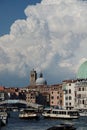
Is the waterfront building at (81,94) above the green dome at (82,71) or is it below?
below

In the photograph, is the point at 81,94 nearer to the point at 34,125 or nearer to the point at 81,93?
the point at 81,93

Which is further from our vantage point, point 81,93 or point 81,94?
point 81,93

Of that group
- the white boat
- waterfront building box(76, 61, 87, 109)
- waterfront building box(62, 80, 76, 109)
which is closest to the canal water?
the white boat

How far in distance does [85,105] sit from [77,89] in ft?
24.6

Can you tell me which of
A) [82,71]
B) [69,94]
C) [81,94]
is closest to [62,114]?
[81,94]

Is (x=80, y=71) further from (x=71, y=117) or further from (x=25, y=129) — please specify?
(x=25, y=129)

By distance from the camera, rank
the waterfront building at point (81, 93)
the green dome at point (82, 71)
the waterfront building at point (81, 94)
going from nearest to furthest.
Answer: the waterfront building at point (81, 93)
the waterfront building at point (81, 94)
the green dome at point (82, 71)

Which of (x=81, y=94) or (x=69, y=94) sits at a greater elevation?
(x=69, y=94)

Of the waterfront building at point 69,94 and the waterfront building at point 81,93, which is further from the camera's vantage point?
the waterfront building at point 69,94

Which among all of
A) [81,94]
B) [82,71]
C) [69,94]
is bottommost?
[81,94]

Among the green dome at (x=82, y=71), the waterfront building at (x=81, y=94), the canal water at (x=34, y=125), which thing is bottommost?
the canal water at (x=34, y=125)

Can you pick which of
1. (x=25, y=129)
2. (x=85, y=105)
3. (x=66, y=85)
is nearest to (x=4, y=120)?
(x=25, y=129)

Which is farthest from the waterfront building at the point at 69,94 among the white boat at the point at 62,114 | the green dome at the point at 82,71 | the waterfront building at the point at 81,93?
the white boat at the point at 62,114

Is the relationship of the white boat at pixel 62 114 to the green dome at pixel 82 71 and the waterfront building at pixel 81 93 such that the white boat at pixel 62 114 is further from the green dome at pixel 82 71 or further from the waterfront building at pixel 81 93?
the green dome at pixel 82 71
